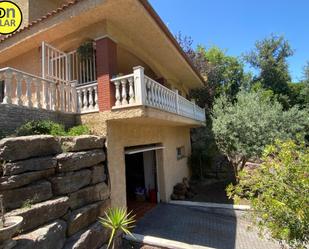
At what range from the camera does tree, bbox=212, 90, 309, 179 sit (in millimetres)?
11344

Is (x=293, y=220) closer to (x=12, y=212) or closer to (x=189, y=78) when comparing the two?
(x=12, y=212)

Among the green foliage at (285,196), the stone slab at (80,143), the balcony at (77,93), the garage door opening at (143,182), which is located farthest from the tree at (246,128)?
the stone slab at (80,143)

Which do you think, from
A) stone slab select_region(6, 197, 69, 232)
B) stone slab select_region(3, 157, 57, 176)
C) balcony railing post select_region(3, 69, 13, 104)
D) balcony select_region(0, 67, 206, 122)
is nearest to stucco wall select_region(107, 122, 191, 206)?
balcony select_region(0, 67, 206, 122)

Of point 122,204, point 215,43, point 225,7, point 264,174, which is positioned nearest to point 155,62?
point 225,7

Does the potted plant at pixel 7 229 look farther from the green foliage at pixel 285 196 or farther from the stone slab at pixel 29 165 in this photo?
the green foliage at pixel 285 196

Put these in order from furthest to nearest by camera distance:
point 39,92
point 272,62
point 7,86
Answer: point 272,62, point 39,92, point 7,86

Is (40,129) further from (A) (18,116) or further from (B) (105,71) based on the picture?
(B) (105,71)

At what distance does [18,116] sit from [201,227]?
22.8ft

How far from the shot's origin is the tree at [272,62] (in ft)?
78.8

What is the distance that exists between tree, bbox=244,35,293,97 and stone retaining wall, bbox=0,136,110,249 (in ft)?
75.9

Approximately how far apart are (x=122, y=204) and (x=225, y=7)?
39.0 ft

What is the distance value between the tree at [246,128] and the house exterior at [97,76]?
3372 millimetres

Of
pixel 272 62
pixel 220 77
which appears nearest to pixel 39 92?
pixel 220 77

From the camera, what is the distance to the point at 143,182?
12.0m
